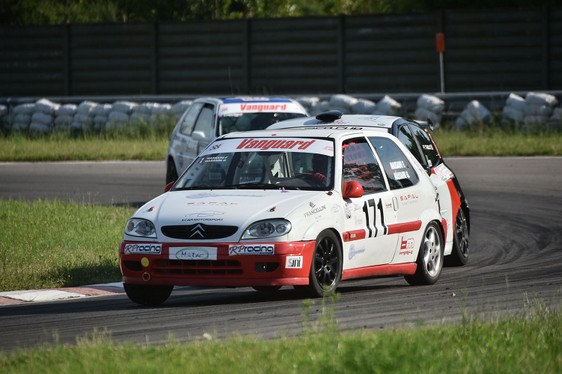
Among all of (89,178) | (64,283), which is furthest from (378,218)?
(89,178)

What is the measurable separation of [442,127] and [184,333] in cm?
2044

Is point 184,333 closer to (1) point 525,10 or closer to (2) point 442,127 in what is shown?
(2) point 442,127

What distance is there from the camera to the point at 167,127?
31312mm

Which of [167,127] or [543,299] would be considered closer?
[543,299]

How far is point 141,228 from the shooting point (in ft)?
36.8

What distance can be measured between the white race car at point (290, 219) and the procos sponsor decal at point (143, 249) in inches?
0.4

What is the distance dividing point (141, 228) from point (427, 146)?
4.57 metres

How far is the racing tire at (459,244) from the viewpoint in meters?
14.2

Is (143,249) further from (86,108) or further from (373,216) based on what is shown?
(86,108)

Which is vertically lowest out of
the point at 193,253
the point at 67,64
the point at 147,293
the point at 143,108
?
the point at 147,293

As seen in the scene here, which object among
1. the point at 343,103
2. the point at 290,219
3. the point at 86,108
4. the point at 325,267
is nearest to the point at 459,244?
the point at 325,267

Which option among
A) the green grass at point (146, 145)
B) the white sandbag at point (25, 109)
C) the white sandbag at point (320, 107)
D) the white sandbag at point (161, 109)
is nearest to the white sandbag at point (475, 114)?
the green grass at point (146, 145)

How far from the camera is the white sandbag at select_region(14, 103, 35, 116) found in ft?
109

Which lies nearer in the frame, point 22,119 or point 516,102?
point 516,102
